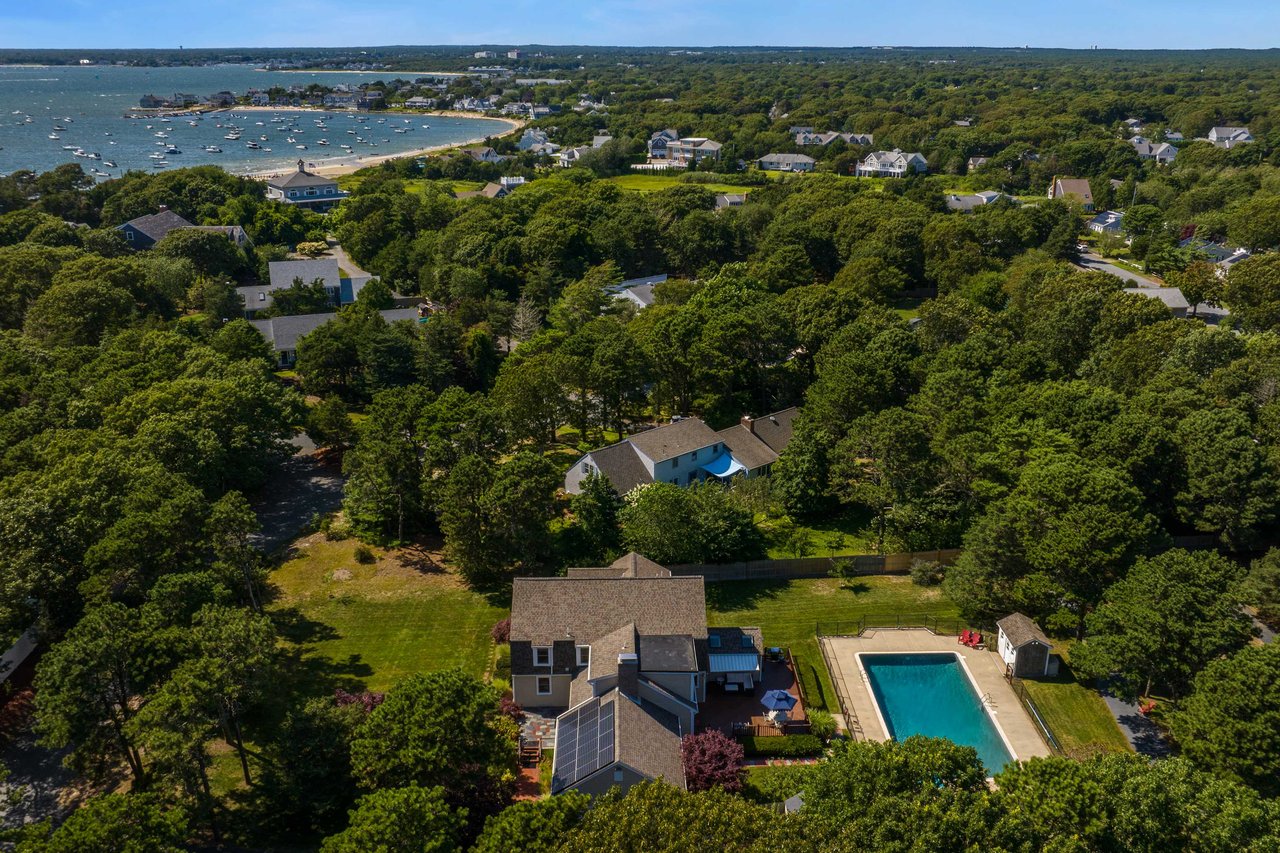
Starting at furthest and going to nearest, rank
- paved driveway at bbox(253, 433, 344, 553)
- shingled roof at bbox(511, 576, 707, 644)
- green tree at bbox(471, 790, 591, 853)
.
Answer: paved driveway at bbox(253, 433, 344, 553) < shingled roof at bbox(511, 576, 707, 644) < green tree at bbox(471, 790, 591, 853)

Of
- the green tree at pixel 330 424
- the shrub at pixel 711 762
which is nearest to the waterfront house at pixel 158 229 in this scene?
the green tree at pixel 330 424

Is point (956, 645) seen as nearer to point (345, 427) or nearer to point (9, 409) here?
point (345, 427)

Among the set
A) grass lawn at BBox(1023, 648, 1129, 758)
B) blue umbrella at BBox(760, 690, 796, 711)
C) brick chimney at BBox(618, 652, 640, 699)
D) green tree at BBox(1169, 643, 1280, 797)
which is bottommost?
grass lawn at BBox(1023, 648, 1129, 758)

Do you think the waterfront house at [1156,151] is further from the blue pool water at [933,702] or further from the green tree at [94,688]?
the green tree at [94,688]

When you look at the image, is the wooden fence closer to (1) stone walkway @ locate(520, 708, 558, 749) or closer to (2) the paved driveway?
(1) stone walkway @ locate(520, 708, 558, 749)

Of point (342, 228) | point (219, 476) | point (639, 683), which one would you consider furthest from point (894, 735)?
point (342, 228)

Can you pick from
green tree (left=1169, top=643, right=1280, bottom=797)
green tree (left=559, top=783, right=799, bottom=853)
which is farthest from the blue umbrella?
green tree (left=1169, top=643, right=1280, bottom=797)

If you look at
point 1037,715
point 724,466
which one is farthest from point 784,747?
point 724,466
